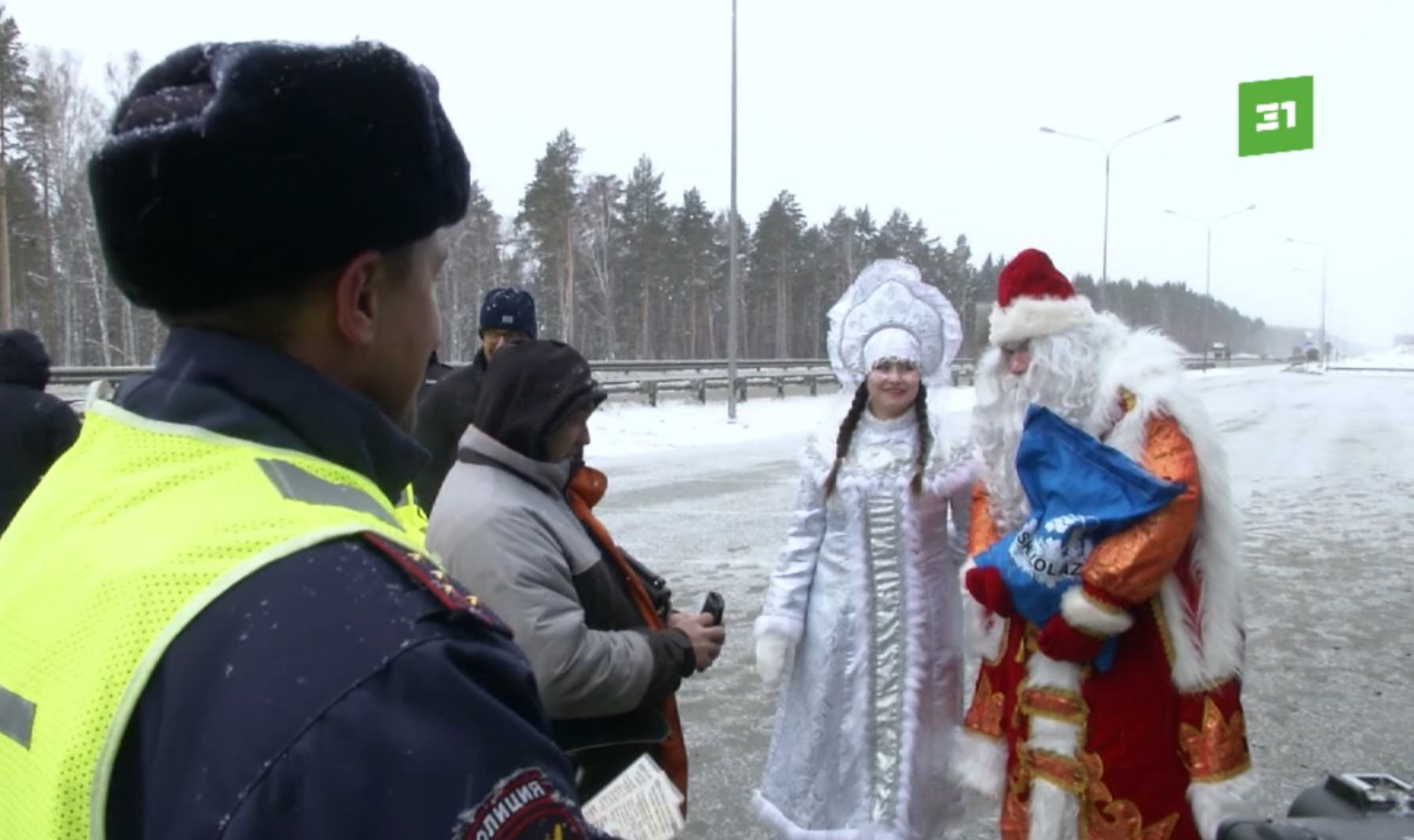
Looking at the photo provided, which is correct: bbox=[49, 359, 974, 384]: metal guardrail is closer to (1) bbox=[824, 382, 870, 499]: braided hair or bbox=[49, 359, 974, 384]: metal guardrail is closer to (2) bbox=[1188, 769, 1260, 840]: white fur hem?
(1) bbox=[824, 382, 870, 499]: braided hair

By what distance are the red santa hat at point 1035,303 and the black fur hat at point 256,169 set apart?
2.43 metres

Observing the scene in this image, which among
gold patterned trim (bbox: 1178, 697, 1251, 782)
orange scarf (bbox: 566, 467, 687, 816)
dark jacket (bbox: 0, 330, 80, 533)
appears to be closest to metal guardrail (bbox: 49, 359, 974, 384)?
dark jacket (bbox: 0, 330, 80, 533)

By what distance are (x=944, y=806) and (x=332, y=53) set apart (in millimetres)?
3142

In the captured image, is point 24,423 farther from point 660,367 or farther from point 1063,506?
point 660,367

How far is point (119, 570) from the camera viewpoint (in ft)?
2.92

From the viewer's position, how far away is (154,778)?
83 centimetres

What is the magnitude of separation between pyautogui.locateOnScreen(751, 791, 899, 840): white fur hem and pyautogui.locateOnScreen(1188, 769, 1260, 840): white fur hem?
38.3 inches

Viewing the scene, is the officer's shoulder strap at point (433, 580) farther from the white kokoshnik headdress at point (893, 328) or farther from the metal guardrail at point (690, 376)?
the metal guardrail at point (690, 376)

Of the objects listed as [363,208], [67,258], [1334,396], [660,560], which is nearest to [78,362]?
[67,258]

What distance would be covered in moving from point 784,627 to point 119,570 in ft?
9.18

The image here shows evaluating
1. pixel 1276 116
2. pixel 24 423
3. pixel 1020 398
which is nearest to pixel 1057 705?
pixel 1020 398

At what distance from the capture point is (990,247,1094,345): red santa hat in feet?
10.2

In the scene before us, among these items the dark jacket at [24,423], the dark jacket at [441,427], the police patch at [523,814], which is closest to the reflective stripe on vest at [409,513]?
the police patch at [523,814]

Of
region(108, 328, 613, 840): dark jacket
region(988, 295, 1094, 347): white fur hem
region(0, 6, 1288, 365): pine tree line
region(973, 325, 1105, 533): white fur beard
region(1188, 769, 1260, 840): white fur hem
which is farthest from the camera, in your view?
region(0, 6, 1288, 365): pine tree line
